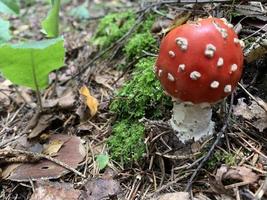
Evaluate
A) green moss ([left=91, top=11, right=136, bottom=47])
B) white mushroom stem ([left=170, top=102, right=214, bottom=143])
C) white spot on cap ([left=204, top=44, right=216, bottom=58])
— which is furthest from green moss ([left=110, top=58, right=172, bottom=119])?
green moss ([left=91, top=11, right=136, bottom=47])

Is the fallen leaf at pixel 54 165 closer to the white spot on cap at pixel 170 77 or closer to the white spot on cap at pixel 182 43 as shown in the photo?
the white spot on cap at pixel 170 77

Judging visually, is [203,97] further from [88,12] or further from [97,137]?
[88,12]

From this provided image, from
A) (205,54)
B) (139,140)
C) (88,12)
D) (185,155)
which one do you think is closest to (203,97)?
(205,54)

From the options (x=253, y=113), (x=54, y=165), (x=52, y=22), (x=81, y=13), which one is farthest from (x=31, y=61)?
(x=81, y=13)

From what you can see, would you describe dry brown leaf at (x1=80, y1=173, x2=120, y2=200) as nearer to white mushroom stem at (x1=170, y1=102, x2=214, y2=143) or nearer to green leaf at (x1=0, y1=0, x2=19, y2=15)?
→ white mushroom stem at (x1=170, y1=102, x2=214, y2=143)

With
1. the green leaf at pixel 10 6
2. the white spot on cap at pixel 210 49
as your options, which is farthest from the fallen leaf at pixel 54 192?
the green leaf at pixel 10 6

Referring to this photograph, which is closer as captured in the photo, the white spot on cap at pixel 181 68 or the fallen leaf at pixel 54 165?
the white spot on cap at pixel 181 68

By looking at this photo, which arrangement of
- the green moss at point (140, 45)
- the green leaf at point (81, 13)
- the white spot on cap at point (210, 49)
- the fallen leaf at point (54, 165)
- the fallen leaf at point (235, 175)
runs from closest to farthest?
the white spot on cap at point (210, 49) < the fallen leaf at point (235, 175) < the fallen leaf at point (54, 165) < the green moss at point (140, 45) < the green leaf at point (81, 13)

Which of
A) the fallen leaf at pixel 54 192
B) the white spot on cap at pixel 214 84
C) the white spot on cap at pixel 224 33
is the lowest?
the fallen leaf at pixel 54 192

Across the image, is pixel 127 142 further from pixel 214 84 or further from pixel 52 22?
pixel 52 22
